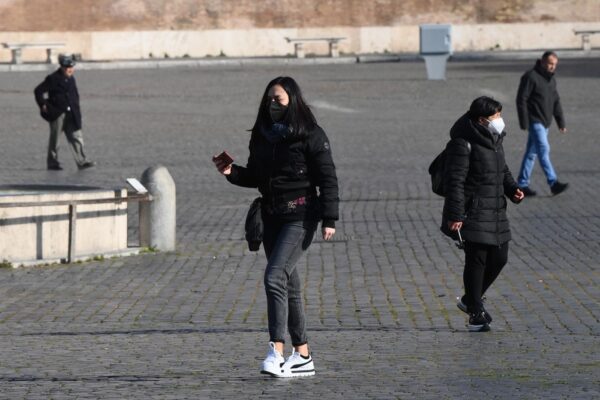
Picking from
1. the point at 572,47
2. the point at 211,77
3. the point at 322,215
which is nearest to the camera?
the point at 322,215

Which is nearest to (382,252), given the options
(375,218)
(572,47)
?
(375,218)

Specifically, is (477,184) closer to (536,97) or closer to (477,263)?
(477,263)

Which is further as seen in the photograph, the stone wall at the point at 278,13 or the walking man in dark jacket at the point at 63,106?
the stone wall at the point at 278,13

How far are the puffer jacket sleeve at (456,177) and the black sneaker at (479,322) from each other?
22.3 inches

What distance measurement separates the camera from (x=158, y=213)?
41.9ft

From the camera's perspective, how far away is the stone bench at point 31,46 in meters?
40.2

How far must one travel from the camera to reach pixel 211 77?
3409 centimetres

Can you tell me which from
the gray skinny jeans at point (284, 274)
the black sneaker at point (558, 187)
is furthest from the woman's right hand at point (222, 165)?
the black sneaker at point (558, 187)

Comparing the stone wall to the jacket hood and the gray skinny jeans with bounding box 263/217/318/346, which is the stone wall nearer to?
the jacket hood

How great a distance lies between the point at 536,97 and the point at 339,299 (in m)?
7.08

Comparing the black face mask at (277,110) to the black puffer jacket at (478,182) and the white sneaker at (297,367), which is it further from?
the black puffer jacket at (478,182)

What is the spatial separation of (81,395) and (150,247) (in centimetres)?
611

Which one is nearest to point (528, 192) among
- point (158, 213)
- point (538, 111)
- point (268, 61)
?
point (538, 111)

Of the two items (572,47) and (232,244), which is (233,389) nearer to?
(232,244)
